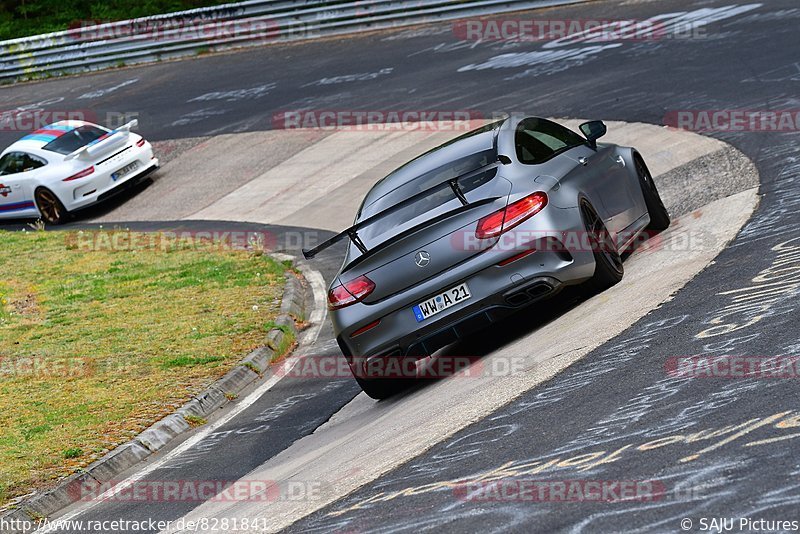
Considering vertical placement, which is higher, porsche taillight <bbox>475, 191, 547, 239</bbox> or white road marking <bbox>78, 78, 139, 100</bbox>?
porsche taillight <bbox>475, 191, 547, 239</bbox>

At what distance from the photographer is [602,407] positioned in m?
6.33

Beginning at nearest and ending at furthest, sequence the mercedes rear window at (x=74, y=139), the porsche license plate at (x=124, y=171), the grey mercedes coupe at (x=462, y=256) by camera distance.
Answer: the grey mercedes coupe at (x=462, y=256)
the porsche license plate at (x=124, y=171)
the mercedes rear window at (x=74, y=139)

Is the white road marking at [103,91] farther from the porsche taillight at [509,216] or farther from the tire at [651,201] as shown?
the porsche taillight at [509,216]

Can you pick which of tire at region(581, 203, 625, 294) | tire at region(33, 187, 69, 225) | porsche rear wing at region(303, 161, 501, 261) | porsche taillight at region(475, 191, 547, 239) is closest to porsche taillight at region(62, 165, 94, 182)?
tire at region(33, 187, 69, 225)

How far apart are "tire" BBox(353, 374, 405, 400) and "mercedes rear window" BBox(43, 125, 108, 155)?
13.5 metres

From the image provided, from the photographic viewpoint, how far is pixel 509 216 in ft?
27.1

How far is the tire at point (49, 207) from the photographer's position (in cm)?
2080

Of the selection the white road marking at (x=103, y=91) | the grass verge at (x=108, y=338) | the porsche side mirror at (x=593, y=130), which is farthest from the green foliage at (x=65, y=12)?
the porsche side mirror at (x=593, y=130)

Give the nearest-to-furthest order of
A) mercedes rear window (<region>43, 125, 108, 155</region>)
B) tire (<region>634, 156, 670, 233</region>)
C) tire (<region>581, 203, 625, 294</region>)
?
tire (<region>581, 203, 625, 294</region>) < tire (<region>634, 156, 670, 233</region>) < mercedes rear window (<region>43, 125, 108, 155</region>)

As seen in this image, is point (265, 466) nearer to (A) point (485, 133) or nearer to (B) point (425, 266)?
(B) point (425, 266)

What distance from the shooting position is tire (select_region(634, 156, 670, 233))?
10383 millimetres

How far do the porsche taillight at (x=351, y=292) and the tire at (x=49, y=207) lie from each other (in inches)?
522

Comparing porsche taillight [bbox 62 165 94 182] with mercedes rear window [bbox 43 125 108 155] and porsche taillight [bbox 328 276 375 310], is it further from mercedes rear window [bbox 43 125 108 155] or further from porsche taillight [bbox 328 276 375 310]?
porsche taillight [bbox 328 276 375 310]

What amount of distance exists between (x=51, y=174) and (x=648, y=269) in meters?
14.0
